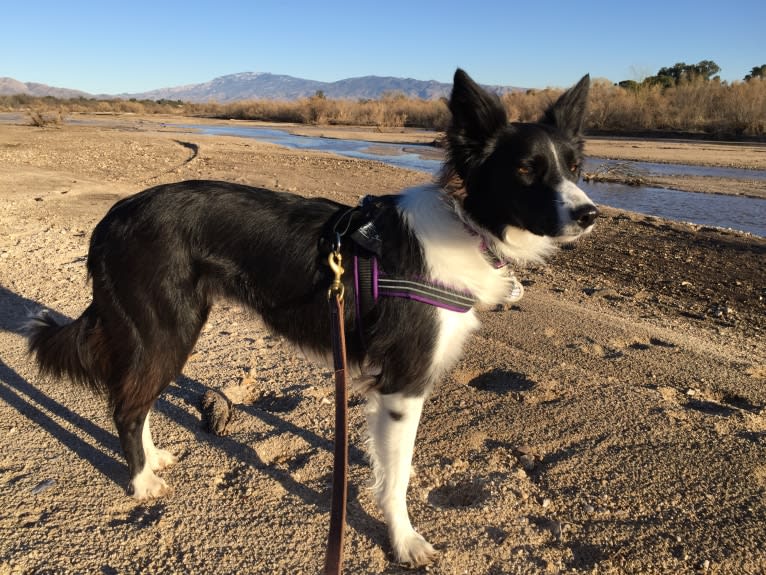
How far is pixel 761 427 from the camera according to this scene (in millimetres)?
3732

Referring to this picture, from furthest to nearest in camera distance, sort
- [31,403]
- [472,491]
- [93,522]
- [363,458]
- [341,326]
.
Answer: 1. [31,403]
2. [363,458]
3. [472,491]
4. [93,522]
5. [341,326]

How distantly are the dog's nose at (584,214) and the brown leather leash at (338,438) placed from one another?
119cm

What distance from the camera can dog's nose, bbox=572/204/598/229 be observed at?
2600 millimetres

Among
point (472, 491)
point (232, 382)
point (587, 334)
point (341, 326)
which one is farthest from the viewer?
point (587, 334)

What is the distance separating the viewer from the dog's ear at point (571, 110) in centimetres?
332

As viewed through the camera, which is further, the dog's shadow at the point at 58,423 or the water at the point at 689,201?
the water at the point at 689,201

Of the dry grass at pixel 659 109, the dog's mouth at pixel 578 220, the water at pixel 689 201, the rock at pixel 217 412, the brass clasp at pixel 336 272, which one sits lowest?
the rock at pixel 217 412

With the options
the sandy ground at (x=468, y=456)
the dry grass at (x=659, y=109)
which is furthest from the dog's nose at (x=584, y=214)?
the dry grass at (x=659, y=109)

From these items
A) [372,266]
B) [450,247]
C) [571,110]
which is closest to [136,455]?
[372,266]

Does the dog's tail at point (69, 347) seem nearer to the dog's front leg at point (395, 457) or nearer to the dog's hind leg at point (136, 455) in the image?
the dog's hind leg at point (136, 455)

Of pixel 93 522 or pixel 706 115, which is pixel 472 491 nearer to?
pixel 93 522

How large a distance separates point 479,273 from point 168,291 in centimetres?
174

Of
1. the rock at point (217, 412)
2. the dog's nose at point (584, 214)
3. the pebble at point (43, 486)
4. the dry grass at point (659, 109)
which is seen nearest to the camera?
the dog's nose at point (584, 214)

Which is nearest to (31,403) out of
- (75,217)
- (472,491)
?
(472,491)
